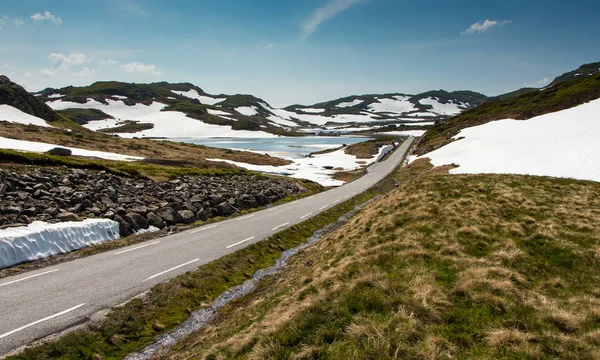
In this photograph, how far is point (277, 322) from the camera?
895cm

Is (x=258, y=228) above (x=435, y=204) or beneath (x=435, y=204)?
beneath

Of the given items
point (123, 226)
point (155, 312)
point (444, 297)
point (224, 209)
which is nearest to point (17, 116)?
point (224, 209)

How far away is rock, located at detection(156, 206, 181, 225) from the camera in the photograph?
86.6 ft

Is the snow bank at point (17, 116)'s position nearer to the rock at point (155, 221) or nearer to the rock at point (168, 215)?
the rock at point (168, 215)

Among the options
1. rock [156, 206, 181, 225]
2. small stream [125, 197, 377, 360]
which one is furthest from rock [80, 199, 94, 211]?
small stream [125, 197, 377, 360]

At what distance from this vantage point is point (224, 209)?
32438 mm

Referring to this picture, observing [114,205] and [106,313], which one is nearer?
[106,313]

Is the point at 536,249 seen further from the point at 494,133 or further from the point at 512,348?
the point at 494,133

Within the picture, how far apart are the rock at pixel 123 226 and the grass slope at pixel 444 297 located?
11.8m

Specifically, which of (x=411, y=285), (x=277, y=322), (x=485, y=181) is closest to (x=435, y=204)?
(x=485, y=181)

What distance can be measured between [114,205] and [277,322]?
21.4 metres

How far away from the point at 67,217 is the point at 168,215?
7.21 m

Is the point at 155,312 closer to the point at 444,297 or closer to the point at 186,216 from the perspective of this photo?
the point at 444,297

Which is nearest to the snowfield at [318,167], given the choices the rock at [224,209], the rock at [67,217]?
the rock at [224,209]
